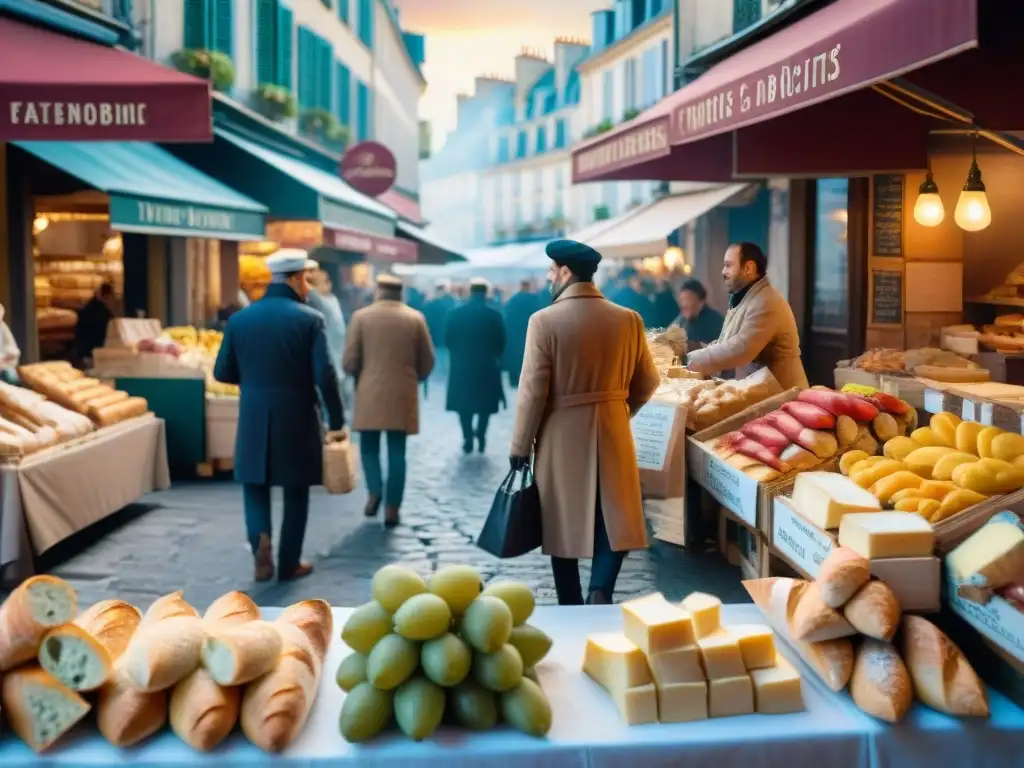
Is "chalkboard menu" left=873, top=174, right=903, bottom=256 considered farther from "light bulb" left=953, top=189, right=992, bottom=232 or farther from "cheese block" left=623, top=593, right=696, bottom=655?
"cheese block" left=623, top=593, right=696, bottom=655

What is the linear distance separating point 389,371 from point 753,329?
320 centimetres

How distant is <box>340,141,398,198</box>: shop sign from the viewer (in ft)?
67.0

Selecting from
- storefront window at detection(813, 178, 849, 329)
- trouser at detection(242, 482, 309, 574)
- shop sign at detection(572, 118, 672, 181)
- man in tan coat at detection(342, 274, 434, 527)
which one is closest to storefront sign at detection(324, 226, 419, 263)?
shop sign at detection(572, 118, 672, 181)

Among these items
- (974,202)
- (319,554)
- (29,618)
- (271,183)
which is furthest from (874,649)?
(271,183)

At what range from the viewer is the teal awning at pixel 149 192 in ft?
30.4

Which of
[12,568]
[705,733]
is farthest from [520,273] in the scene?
[705,733]

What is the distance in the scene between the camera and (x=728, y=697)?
112 inches

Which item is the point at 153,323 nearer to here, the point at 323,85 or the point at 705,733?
the point at 705,733

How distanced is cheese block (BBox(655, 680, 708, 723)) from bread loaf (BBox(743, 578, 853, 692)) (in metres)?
0.39

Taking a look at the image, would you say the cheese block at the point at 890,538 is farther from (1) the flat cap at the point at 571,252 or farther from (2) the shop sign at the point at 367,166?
(2) the shop sign at the point at 367,166

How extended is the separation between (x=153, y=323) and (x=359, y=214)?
5.13m

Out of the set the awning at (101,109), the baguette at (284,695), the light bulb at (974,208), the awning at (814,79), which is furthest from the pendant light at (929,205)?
the baguette at (284,695)

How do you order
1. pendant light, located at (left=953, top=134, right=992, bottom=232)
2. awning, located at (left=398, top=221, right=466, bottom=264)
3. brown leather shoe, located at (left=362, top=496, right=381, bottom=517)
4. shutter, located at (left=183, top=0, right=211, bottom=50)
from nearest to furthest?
pendant light, located at (left=953, top=134, right=992, bottom=232) → brown leather shoe, located at (left=362, top=496, right=381, bottom=517) → shutter, located at (left=183, top=0, right=211, bottom=50) → awning, located at (left=398, top=221, right=466, bottom=264)

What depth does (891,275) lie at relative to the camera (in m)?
10.6
